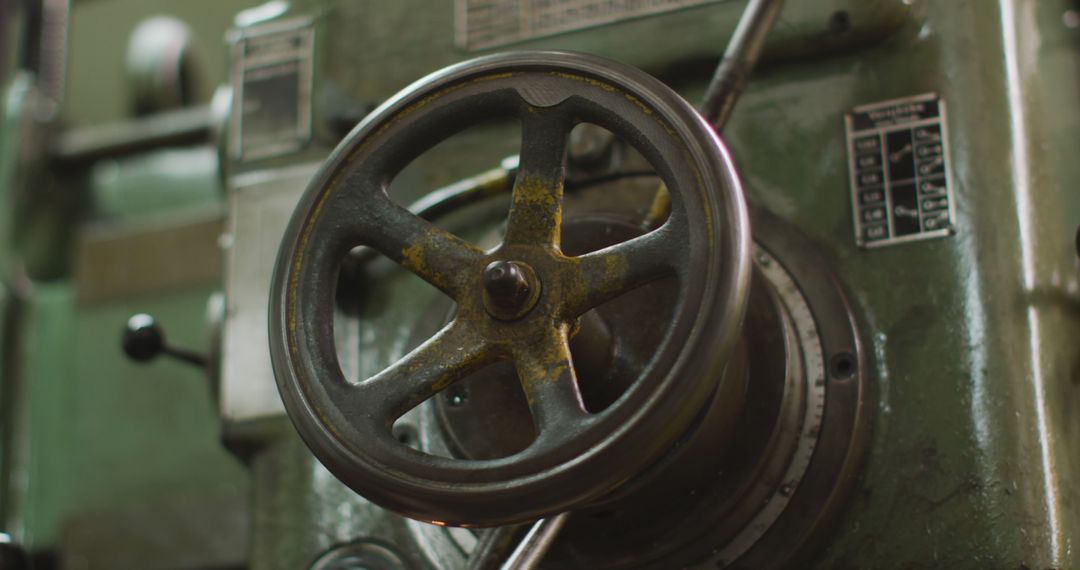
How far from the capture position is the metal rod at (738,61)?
121 cm

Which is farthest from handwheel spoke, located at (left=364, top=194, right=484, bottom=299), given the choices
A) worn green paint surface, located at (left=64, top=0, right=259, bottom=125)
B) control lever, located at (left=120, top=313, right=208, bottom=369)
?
worn green paint surface, located at (left=64, top=0, right=259, bottom=125)

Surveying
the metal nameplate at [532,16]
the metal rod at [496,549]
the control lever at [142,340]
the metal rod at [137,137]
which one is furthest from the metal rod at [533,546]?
the metal rod at [137,137]

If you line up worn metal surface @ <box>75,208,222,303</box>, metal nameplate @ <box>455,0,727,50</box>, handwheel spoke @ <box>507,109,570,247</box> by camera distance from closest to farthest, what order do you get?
handwheel spoke @ <box>507,109,570,247</box>, metal nameplate @ <box>455,0,727,50</box>, worn metal surface @ <box>75,208,222,303</box>

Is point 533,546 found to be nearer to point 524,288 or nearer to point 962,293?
point 524,288

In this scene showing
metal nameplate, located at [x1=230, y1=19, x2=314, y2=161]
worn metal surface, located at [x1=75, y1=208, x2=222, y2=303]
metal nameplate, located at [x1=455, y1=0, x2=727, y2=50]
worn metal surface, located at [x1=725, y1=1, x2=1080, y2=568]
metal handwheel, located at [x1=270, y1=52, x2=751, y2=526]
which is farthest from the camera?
worn metal surface, located at [x1=75, y1=208, x2=222, y2=303]

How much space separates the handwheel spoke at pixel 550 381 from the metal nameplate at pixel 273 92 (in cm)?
65

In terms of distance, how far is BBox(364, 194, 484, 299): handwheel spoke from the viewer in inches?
41.6

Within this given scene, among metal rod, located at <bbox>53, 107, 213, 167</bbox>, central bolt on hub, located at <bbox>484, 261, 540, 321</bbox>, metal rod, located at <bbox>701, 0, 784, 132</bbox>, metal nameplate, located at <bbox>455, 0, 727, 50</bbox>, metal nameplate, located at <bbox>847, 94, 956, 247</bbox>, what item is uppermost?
metal rod, located at <bbox>53, 107, 213, 167</bbox>

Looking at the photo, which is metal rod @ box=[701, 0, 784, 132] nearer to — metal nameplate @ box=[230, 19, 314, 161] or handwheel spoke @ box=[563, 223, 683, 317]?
handwheel spoke @ box=[563, 223, 683, 317]

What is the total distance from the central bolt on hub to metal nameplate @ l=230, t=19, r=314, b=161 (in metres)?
0.62

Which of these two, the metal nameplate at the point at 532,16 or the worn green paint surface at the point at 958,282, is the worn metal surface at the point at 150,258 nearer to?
the metal nameplate at the point at 532,16

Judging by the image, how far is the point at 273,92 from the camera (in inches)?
62.1

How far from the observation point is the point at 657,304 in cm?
116

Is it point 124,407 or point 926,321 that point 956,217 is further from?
point 124,407
